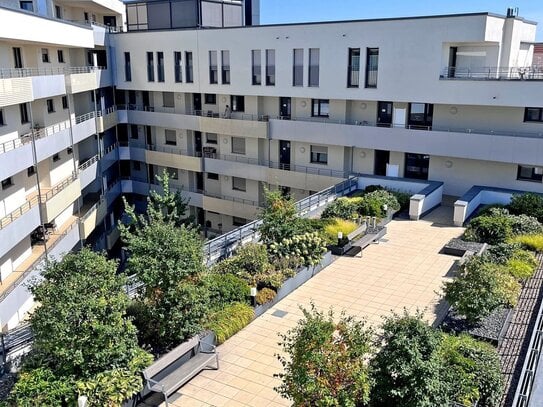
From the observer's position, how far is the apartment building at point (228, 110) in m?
25.0

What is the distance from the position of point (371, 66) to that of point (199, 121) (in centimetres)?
1264

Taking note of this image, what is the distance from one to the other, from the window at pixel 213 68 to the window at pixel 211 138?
13.5ft

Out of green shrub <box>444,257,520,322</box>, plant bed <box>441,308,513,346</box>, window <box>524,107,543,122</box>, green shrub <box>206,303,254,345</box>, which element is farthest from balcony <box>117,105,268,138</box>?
plant bed <box>441,308,513,346</box>

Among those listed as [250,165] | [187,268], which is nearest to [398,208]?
[250,165]

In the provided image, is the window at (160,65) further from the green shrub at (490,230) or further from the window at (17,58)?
the green shrub at (490,230)

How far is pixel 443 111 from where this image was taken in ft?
92.4

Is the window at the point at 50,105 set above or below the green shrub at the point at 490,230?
above

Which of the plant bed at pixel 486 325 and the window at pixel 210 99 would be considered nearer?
the plant bed at pixel 486 325

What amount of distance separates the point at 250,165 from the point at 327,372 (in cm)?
2587

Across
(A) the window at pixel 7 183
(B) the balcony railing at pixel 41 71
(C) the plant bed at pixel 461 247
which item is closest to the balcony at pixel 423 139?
(C) the plant bed at pixel 461 247

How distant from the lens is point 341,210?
79.7 ft

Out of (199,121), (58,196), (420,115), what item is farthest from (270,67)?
(58,196)

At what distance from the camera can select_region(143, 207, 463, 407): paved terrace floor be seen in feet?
42.1

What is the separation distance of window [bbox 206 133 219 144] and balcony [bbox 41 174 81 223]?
1057 cm
